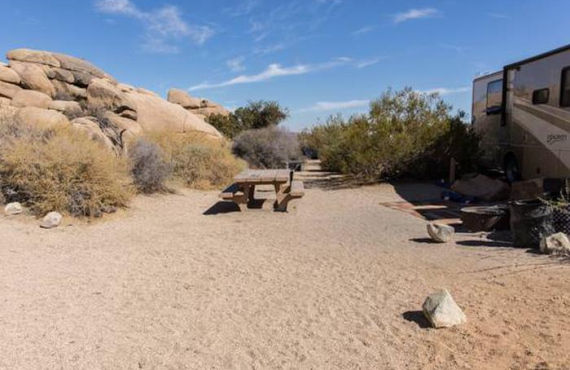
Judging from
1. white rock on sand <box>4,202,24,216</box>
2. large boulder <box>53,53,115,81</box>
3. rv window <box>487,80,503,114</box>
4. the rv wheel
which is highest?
large boulder <box>53,53,115,81</box>

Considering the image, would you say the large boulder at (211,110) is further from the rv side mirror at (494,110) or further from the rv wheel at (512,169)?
the rv wheel at (512,169)

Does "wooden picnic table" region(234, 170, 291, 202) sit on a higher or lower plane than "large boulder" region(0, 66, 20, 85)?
lower

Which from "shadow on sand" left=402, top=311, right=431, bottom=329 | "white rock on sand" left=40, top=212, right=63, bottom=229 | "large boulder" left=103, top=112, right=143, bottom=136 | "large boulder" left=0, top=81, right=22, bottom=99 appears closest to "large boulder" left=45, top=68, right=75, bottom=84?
"large boulder" left=0, top=81, right=22, bottom=99

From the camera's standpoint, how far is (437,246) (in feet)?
19.1

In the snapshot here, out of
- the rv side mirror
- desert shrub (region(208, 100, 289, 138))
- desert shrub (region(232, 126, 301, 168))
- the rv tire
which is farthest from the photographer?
desert shrub (region(208, 100, 289, 138))

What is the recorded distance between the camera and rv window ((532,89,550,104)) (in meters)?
9.19

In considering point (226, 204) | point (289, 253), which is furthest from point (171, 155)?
point (289, 253)

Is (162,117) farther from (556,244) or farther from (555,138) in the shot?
(556,244)

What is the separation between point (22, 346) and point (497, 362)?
10.1 ft

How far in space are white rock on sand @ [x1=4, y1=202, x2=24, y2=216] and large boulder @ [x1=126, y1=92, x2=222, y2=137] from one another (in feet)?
30.5

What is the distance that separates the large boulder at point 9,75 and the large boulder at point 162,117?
3.60 meters

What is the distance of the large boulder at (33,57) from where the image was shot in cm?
1678

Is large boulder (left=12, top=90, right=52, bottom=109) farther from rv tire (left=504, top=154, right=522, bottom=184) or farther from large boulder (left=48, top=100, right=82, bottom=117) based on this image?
rv tire (left=504, top=154, right=522, bottom=184)

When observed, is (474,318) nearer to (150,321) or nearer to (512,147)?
(150,321)
